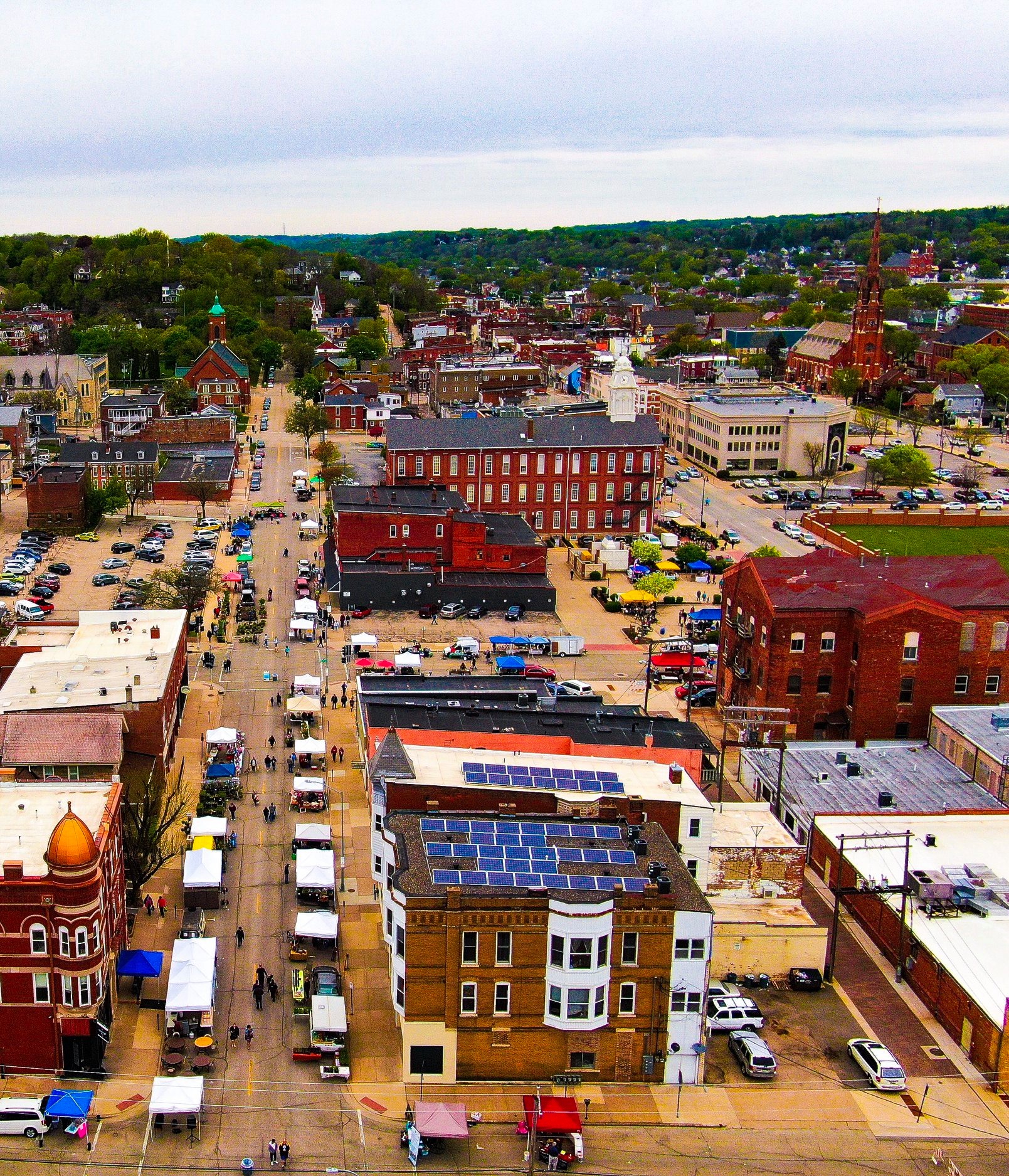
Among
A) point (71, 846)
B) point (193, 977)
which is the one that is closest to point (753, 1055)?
point (193, 977)

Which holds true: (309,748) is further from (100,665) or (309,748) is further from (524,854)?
(524,854)

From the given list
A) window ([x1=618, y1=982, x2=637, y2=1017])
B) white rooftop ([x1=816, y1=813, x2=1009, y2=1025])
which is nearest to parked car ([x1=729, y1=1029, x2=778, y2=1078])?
window ([x1=618, y1=982, x2=637, y2=1017])

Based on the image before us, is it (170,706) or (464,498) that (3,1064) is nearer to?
(170,706)

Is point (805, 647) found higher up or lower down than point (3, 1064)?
higher up

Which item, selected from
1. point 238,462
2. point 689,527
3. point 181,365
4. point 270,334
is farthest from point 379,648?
point 270,334

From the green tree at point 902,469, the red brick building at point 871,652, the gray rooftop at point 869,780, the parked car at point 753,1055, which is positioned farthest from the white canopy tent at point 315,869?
the green tree at point 902,469

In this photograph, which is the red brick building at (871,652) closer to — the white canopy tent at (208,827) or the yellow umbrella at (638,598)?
the yellow umbrella at (638,598)
